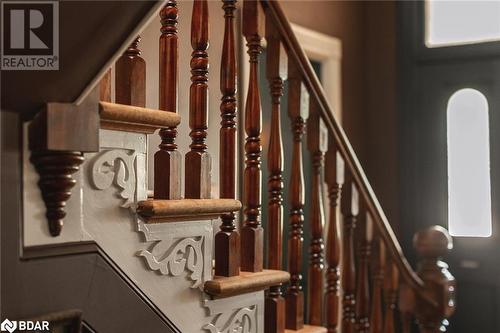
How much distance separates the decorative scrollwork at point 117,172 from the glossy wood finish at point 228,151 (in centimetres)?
42

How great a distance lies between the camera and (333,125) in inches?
93.6

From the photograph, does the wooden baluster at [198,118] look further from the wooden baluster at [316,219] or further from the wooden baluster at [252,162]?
the wooden baluster at [316,219]

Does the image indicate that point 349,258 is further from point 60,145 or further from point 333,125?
point 60,145

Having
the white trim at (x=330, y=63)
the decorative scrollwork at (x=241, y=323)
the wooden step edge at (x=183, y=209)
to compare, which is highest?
the white trim at (x=330, y=63)

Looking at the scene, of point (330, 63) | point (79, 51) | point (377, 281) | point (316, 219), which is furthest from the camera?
point (330, 63)

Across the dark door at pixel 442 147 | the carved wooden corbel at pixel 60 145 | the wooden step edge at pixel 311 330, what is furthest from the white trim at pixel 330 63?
→ the carved wooden corbel at pixel 60 145

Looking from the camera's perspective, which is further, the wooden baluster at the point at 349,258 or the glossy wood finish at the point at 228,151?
the wooden baluster at the point at 349,258

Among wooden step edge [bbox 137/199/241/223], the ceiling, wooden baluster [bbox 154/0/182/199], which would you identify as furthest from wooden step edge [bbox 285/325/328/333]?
the ceiling

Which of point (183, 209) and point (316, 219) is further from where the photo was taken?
point (316, 219)

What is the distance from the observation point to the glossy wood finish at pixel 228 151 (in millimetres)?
1860

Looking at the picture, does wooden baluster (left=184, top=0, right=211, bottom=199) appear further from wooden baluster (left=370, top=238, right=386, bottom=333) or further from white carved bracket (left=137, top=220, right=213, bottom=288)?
wooden baluster (left=370, top=238, right=386, bottom=333)

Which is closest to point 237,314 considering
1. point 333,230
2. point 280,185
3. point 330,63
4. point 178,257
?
point 178,257

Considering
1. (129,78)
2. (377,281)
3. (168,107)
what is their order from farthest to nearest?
(377,281), (168,107), (129,78)

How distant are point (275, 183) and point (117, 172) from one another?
747 millimetres
